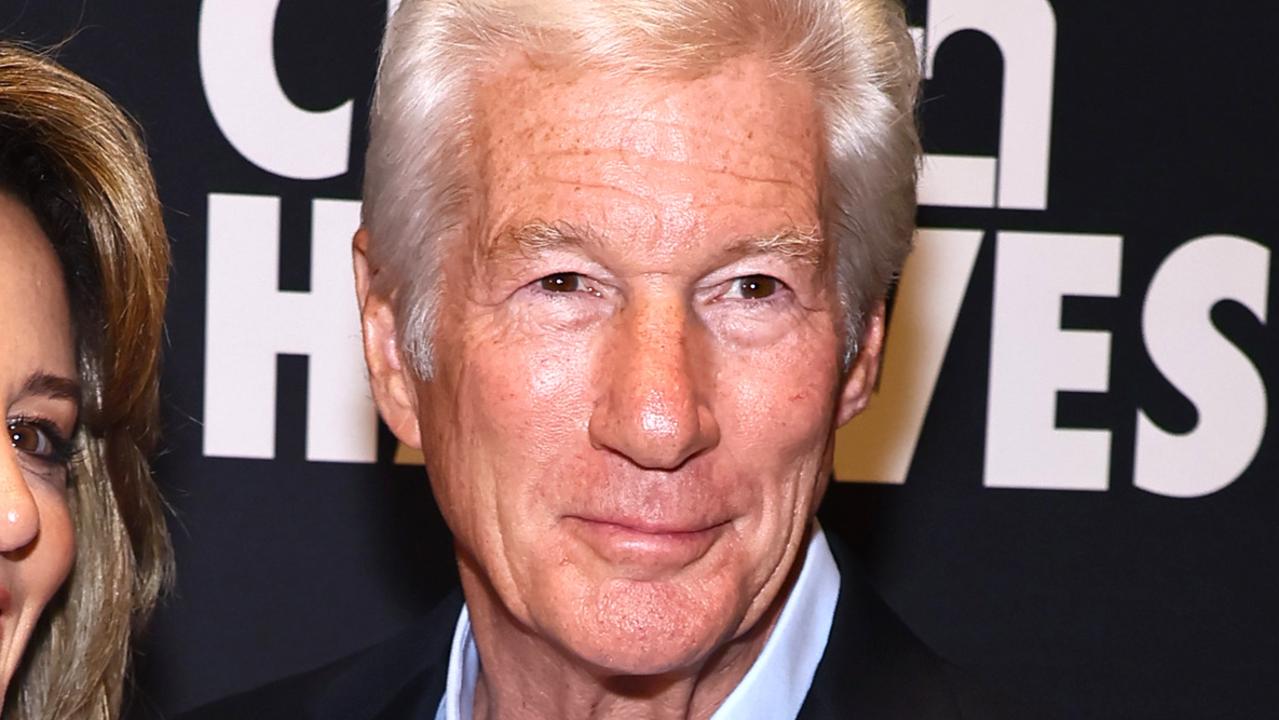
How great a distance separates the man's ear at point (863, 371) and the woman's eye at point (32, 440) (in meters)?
0.89

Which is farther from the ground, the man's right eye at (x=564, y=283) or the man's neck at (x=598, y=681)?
the man's right eye at (x=564, y=283)

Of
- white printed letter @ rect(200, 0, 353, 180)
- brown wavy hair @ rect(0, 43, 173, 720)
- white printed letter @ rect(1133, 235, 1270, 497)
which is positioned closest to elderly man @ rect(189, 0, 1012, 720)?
brown wavy hair @ rect(0, 43, 173, 720)

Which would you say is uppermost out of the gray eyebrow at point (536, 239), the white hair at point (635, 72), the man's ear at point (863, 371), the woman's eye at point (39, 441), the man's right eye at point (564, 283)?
the white hair at point (635, 72)

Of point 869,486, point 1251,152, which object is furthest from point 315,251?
point 1251,152

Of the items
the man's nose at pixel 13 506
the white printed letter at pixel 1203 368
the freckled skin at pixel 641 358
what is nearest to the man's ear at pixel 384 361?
the freckled skin at pixel 641 358

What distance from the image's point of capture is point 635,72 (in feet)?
5.67

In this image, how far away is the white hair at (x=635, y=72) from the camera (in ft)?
5.70

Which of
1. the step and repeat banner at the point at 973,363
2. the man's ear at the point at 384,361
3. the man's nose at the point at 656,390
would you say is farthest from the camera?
the step and repeat banner at the point at 973,363

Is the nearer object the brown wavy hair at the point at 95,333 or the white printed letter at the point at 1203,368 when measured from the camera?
the brown wavy hair at the point at 95,333

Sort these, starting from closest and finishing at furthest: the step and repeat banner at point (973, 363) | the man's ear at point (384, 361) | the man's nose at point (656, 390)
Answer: the man's nose at point (656, 390)
the man's ear at point (384, 361)
the step and repeat banner at point (973, 363)

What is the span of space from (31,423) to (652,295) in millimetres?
723

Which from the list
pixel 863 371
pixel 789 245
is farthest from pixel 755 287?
pixel 863 371

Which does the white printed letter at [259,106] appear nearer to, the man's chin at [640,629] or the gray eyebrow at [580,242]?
the gray eyebrow at [580,242]

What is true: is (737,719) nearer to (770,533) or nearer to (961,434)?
(770,533)
